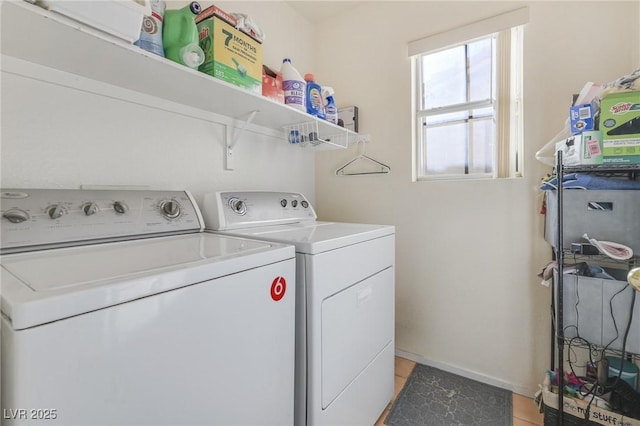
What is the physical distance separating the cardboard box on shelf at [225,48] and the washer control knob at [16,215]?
77cm

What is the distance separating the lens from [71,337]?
50 centimetres

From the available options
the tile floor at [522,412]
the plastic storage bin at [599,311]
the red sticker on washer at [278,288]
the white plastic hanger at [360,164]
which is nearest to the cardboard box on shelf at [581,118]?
the plastic storage bin at [599,311]

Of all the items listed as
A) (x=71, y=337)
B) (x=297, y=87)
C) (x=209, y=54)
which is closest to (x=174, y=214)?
(x=209, y=54)

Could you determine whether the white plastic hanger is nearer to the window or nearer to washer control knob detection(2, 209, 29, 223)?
the window

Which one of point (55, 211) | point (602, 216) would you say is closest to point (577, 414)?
point (602, 216)

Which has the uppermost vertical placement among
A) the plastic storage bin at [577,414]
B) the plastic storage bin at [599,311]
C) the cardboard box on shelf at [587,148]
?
the cardboard box on shelf at [587,148]

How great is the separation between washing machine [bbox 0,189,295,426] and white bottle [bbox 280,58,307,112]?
88cm

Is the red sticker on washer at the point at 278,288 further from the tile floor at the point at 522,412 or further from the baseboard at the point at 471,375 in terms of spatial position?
the baseboard at the point at 471,375

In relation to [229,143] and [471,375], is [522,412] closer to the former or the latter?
[471,375]

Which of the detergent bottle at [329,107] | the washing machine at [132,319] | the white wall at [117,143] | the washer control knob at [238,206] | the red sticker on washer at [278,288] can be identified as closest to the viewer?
the washing machine at [132,319]

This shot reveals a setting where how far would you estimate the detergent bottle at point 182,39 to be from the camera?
106 centimetres

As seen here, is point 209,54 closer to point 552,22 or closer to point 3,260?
point 3,260

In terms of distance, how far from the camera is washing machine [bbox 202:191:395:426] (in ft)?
3.40

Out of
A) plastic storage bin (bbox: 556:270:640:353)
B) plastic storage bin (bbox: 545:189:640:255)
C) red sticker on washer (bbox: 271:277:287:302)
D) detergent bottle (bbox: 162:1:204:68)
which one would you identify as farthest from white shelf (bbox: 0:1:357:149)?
plastic storage bin (bbox: 556:270:640:353)
